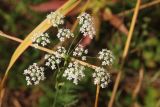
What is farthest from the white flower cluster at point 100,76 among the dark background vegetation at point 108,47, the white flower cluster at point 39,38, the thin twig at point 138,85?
the thin twig at point 138,85

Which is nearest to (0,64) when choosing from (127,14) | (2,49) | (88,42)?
(2,49)

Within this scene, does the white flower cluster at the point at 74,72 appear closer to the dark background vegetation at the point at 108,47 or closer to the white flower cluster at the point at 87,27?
the white flower cluster at the point at 87,27

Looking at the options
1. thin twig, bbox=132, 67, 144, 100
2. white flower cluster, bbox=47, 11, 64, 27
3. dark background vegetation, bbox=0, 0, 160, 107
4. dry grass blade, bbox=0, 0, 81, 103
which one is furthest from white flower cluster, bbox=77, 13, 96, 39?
thin twig, bbox=132, 67, 144, 100

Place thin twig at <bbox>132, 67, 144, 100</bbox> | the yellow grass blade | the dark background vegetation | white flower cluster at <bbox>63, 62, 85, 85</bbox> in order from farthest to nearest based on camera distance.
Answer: thin twig at <bbox>132, 67, 144, 100</bbox> → the dark background vegetation → the yellow grass blade → white flower cluster at <bbox>63, 62, 85, 85</bbox>

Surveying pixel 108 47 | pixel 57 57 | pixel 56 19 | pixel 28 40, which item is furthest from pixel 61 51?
pixel 108 47

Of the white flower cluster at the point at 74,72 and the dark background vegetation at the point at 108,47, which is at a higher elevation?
the dark background vegetation at the point at 108,47

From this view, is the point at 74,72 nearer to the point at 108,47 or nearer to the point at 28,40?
the point at 28,40

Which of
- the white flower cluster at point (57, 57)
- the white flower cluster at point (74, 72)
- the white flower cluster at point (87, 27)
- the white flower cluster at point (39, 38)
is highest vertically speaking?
the white flower cluster at point (87, 27)

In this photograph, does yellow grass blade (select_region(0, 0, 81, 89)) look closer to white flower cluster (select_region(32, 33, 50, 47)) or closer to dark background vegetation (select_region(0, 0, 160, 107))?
white flower cluster (select_region(32, 33, 50, 47))

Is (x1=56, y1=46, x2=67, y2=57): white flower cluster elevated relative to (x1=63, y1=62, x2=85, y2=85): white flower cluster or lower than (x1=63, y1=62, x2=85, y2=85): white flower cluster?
elevated
